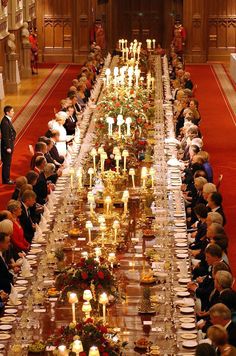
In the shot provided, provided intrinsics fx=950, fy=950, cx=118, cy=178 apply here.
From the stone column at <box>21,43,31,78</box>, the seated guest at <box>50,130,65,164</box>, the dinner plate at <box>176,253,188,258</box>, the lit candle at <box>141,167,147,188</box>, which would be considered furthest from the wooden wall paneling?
the dinner plate at <box>176,253,188,258</box>

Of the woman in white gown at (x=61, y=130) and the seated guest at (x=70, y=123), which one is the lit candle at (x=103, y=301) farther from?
the seated guest at (x=70, y=123)

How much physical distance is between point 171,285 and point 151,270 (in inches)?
12.8

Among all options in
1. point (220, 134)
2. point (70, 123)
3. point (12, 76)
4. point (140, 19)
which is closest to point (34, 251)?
point (70, 123)

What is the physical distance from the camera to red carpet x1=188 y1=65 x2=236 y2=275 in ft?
49.5

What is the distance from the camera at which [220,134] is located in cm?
2083

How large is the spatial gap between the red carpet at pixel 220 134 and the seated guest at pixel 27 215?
266 centimetres

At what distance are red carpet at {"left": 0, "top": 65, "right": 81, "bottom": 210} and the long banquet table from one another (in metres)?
2.68

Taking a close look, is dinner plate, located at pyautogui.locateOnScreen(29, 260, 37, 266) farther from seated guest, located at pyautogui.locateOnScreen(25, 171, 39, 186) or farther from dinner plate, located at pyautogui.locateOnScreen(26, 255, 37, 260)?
seated guest, located at pyautogui.locateOnScreen(25, 171, 39, 186)

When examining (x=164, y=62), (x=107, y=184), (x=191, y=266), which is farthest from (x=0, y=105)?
(x=191, y=266)

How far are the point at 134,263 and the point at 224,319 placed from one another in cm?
221

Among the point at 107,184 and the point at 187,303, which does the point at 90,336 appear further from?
the point at 107,184

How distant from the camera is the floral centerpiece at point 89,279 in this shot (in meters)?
8.48

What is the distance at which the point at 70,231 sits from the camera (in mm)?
10859

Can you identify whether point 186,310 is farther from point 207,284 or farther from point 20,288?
point 20,288
